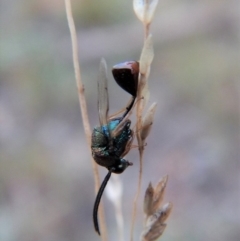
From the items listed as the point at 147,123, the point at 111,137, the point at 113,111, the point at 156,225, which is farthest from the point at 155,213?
the point at 113,111

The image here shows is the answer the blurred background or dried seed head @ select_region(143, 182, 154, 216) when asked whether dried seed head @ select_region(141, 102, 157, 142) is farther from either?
the blurred background

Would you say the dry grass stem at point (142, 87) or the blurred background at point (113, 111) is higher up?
the dry grass stem at point (142, 87)

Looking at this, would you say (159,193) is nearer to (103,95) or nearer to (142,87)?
(142,87)

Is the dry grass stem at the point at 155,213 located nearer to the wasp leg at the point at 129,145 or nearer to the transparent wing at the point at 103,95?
the wasp leg at the point at 129,145

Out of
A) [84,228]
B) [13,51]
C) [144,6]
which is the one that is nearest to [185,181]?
[84,228]

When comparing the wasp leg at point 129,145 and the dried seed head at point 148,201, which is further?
the wasp leg at point 129,145

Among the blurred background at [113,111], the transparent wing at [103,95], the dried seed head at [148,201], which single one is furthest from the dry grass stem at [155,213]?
the blurred background at [113,111]
